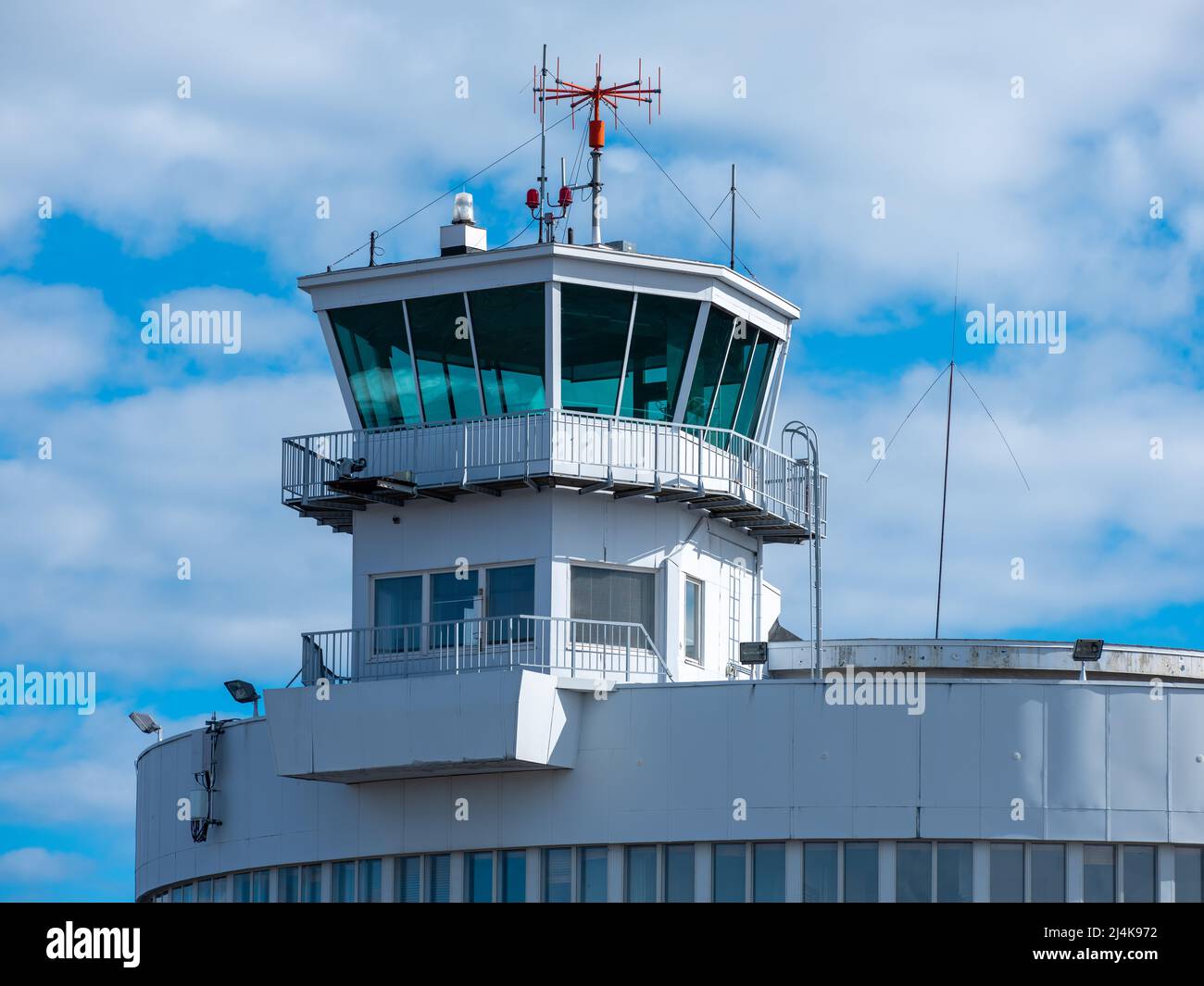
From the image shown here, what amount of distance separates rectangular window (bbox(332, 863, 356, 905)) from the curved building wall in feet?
2.73

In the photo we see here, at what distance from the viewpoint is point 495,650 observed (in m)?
36.1

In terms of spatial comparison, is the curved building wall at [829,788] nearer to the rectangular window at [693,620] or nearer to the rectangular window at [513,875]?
the rectangular window at [513,875]

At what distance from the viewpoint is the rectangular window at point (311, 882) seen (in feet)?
120

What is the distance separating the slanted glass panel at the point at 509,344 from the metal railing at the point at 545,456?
0.56 m

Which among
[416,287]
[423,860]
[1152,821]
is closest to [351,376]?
[416,287]

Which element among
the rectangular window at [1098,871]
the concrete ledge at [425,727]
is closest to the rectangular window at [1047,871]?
the rectangular window at [1098,871]

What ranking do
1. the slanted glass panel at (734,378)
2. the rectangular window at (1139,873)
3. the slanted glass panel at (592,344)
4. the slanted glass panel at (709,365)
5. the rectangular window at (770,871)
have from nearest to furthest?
the rectangular window at (1139,873), the rectangular window at (770,871), the slanted glass panel at (592,344), the slanted glass panel at (709,365), the slanted glass panel at (734,378)

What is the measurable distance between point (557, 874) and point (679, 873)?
1946mm

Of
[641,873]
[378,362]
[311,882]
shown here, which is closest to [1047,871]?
[641,873]

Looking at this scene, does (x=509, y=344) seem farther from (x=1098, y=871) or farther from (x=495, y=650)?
(x=1098, y=871)

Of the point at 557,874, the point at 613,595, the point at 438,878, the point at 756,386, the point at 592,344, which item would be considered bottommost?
the point at 438,878

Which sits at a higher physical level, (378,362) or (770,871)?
(378,362)

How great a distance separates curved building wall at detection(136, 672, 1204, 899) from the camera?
33062mm
